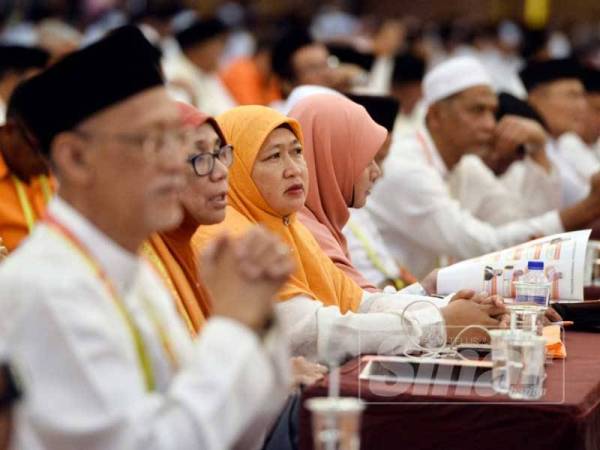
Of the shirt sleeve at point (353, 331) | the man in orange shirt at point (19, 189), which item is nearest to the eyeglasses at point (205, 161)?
the shirt sleeve at point (353, 331)

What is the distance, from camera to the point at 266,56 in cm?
1035

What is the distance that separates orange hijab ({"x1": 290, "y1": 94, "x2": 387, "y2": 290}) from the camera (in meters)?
3.74

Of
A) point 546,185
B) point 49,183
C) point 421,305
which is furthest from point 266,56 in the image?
point 421,305

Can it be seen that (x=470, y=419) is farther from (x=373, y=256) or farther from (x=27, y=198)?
(x=373, y=256)

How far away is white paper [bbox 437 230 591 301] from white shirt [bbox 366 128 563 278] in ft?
5.00

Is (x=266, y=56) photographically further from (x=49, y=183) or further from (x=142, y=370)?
(x=142, y=370)

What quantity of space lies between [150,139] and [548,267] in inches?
71.3

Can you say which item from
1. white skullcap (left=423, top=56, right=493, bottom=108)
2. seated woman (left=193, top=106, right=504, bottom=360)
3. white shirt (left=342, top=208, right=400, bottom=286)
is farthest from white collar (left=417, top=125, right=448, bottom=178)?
seated woman (left=193, top=106, right=504, bottom=360)

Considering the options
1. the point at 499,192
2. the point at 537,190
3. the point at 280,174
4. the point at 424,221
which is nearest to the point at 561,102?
the point at 537,190

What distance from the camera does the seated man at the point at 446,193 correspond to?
4.95 m

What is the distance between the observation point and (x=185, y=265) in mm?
2791

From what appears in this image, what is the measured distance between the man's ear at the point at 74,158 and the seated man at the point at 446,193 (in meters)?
3.30

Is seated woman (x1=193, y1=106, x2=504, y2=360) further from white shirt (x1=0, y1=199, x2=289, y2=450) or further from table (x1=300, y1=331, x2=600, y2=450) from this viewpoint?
white shirt (x1=0, y1=199, x2=289, y2=450)

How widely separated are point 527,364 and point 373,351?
63 cm
